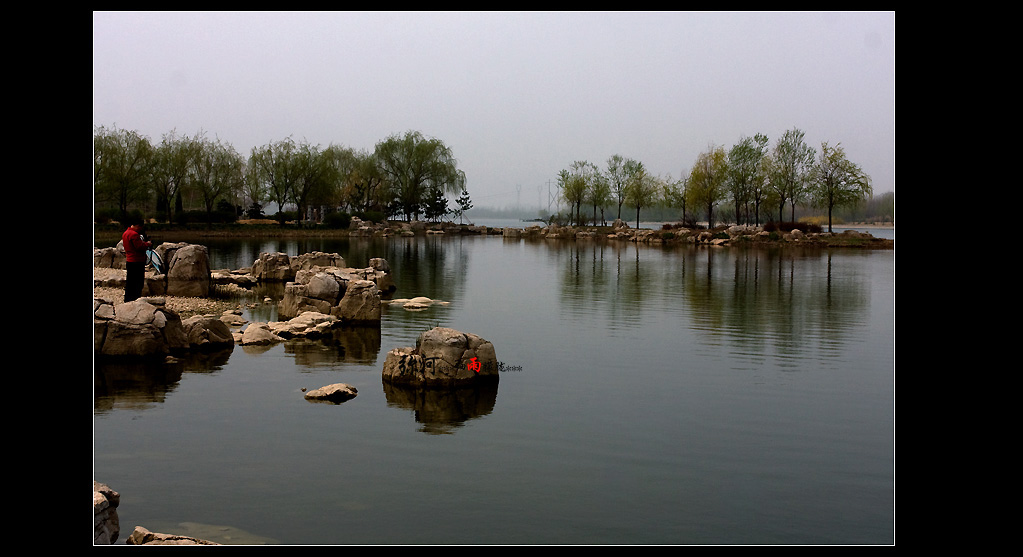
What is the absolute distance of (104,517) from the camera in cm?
641

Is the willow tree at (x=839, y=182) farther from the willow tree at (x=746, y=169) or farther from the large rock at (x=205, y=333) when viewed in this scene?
the large rock at (x=205, y=333)

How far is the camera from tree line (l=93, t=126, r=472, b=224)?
59812 mm

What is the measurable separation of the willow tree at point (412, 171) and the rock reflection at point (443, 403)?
7701 cm

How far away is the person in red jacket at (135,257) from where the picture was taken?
56.3 feet

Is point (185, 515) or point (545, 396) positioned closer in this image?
point (185, 515)

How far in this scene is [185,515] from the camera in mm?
7152

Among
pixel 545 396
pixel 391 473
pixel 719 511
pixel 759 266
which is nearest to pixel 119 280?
pixel 545 396

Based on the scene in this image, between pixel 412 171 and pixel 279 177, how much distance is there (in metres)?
17.9

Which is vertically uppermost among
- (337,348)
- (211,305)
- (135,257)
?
(135,257)

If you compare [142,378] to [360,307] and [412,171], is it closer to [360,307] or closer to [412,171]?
[360,307]

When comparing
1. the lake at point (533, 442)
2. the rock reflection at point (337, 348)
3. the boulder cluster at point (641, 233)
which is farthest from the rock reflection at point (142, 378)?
the boulder cluster at point (641, 233)

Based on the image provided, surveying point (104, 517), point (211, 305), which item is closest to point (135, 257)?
point (211, 305)
